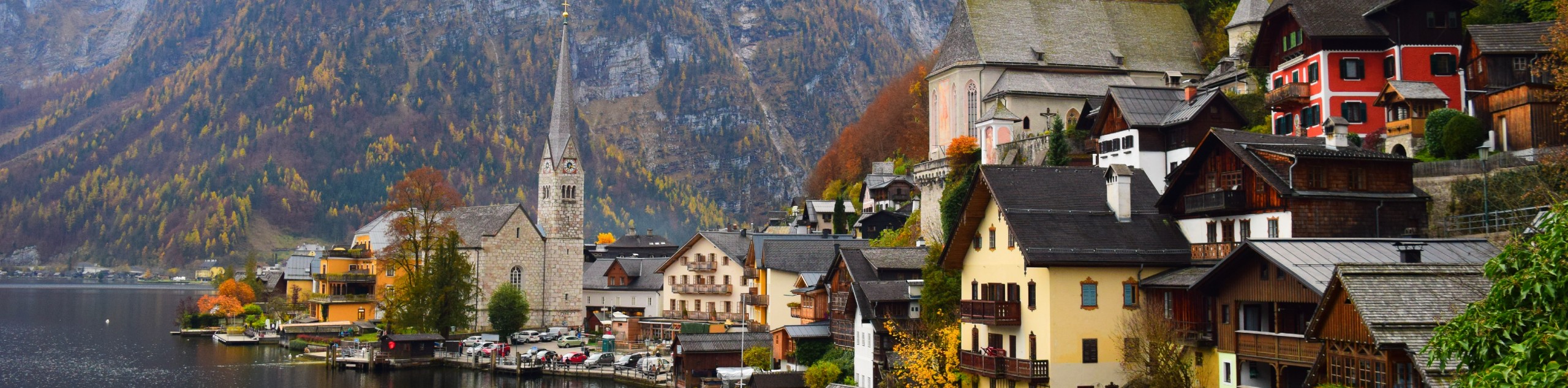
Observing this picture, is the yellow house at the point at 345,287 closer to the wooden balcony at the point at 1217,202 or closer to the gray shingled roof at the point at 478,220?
the gray shingled roof at the point at 478,220

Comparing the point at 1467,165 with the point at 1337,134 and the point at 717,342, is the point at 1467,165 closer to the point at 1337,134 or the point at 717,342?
the point at 1337,134

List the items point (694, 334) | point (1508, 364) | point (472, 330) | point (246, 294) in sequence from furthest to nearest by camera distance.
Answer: point (246, 294) < point (472, 330) < point (694, 334) < point (1508, 364)

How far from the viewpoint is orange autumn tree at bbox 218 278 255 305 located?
364 ft

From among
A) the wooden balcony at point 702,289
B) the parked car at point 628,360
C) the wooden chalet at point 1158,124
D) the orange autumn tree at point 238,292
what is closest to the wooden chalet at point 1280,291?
the wooden chalet at point 1158,124

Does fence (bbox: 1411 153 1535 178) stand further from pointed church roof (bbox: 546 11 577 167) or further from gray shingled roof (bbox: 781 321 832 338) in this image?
pointed church roof (bbox: 546 11 577 167)

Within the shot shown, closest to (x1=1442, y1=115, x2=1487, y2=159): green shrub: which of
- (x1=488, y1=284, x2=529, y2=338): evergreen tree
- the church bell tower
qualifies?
(x1=488, y1=284, x2=529, y2=338): evergreen tree

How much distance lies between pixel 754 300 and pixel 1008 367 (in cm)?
3172

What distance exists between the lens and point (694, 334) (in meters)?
58.1

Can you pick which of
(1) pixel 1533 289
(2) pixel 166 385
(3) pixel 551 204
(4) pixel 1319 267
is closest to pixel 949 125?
(3) pixel 551 204

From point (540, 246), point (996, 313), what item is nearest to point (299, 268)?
point (540, 246)

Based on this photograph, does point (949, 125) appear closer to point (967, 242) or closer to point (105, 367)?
point (967, 242)

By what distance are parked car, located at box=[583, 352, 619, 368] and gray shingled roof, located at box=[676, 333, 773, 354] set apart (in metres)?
8.19

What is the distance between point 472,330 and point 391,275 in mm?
10097

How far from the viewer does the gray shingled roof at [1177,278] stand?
1288 inches
